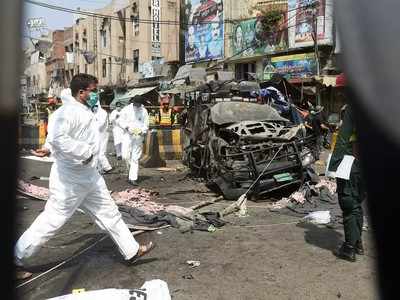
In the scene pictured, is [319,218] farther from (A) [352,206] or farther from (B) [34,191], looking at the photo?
(B) [34,191]

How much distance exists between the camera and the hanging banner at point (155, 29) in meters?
36.2

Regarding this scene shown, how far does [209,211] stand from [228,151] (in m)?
1.43

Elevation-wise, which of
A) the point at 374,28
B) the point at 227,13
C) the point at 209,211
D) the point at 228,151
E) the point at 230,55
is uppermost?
the point at 227,13

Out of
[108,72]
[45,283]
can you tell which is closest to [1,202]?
[45,283]

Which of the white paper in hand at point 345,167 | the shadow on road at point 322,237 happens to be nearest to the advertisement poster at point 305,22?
the shadow on road at point 322,237

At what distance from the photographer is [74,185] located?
4.73 m

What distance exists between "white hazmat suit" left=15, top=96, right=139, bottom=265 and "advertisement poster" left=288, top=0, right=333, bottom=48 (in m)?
16.4

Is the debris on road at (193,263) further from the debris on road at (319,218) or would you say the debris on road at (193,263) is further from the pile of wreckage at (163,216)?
the debris on road at (319,218)

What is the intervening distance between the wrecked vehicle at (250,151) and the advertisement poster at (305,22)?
37.5 feet

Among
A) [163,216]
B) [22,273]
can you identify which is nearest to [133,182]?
[163,216]

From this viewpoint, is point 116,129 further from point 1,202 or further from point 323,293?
point 1,202

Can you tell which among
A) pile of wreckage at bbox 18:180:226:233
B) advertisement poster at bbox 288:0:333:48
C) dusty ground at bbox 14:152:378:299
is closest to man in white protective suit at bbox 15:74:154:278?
dusty ground at bbox 14:152:378:299

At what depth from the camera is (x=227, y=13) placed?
1126 inches

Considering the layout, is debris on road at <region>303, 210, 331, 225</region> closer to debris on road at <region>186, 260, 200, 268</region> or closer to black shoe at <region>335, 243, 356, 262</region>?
black shoe at <region>335, 243, 356, 262</region>
